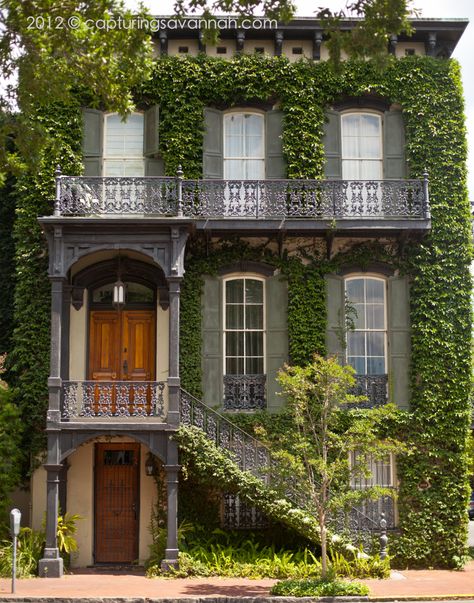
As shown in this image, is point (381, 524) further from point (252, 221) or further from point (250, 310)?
point (252, 221)

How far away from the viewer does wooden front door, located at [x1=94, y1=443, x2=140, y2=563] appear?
19.8 metres

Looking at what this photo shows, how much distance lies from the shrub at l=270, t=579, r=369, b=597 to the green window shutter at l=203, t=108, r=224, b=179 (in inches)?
360

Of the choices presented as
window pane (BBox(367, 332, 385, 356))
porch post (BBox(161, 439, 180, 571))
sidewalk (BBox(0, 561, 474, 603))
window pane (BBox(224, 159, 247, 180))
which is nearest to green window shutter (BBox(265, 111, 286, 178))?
window pane (BBox(224, 159, 247, 180))

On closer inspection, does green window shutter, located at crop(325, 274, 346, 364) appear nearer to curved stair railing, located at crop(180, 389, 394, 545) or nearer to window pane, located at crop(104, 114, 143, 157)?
curved stair railing, located at crop(180, 389, 394, 545)

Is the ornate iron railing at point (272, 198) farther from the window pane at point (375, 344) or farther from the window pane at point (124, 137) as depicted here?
the window pane at point (375, 344)

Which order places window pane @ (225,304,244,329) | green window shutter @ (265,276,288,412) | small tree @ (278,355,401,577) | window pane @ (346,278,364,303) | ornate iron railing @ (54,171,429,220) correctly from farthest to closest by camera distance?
window pane @ (346,278,364,303) < window pane @ (225,304,244,329) < green window shutter @ (265,276,288,412) < ornate iron railing @ (54,171,429,220) < small tree @ (278,355,401,577)

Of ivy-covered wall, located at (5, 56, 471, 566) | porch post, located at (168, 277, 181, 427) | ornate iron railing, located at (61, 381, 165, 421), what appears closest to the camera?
porch post, located at (168, 277, 181, 427)

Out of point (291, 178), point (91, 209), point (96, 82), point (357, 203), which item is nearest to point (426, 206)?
point (357, 203)

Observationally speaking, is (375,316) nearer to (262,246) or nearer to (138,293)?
(262,246)

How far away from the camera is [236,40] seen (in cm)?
2097

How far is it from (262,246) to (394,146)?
3842mm

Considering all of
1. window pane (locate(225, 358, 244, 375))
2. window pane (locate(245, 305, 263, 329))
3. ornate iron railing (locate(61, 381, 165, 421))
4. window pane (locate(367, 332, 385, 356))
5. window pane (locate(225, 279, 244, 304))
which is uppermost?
window pane (locate(225, 279, 244, 304))

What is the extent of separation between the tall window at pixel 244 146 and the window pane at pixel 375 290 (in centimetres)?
345

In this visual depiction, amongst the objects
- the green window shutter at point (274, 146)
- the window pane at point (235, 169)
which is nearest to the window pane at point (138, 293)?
the window pane at point (235, 169)
